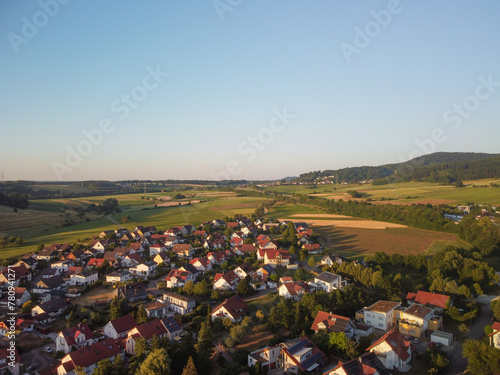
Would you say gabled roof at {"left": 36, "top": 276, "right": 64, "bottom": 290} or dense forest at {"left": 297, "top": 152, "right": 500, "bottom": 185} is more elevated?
dense forest at {"left": 297, "top": 152, "right": 500, "bottom": 185}

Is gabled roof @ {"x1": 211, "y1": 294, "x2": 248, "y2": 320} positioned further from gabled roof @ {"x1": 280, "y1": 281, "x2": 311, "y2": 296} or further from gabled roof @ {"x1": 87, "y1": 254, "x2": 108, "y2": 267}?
gabled roof @ {"x1": 87, "y1": 254, "x2": 108, "y2": 267}

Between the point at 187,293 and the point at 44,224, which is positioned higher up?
the point at 44,224

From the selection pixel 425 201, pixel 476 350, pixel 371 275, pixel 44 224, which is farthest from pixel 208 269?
pixel 425 201

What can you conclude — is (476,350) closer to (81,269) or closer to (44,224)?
(81,269)

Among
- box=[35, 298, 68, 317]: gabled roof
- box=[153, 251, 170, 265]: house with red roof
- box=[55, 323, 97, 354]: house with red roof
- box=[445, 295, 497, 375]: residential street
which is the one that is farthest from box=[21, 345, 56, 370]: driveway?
box=[445, 295, 497, 375]: residential street

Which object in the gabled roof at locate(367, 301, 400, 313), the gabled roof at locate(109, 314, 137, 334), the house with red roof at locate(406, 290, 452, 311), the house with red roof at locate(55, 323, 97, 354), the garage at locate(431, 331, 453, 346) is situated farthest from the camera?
the house with red roof at locate(406, 290, 452, 311)

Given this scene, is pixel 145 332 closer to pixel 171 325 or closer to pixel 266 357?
pixel 171 325
